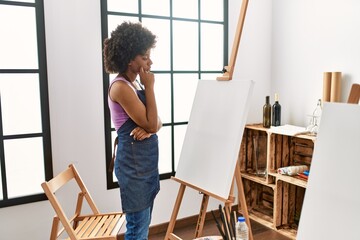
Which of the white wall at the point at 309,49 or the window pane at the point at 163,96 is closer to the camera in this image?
the white wall at the point at 309,49

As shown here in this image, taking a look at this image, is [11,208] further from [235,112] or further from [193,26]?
[193,26]

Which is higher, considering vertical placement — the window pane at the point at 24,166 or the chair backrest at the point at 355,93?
the chair backrest at the point at 355,93

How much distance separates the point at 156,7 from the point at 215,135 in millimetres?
1286

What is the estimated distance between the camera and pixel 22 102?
89.0 inches

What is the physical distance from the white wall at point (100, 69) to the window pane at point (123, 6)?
0.13 m

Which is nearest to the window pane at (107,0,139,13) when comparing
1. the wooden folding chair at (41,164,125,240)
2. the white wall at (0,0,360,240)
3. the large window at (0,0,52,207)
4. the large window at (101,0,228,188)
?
the large window at (101,0,228,188)

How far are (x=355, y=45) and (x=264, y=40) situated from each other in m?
0.89

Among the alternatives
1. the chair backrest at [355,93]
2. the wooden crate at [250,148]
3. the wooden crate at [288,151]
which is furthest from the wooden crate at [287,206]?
the chair backrest at [355,93]

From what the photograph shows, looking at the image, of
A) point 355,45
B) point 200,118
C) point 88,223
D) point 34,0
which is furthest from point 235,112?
point 34,0

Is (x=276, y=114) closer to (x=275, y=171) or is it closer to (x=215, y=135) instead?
(x=275, y=171)

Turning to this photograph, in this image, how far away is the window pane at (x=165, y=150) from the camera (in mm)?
2867

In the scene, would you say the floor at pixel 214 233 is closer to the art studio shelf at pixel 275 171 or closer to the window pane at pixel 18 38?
the art studio shelf at pixel 275 171

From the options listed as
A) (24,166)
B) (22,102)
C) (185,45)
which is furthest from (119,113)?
(185,45)

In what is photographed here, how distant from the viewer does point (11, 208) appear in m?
2.22
